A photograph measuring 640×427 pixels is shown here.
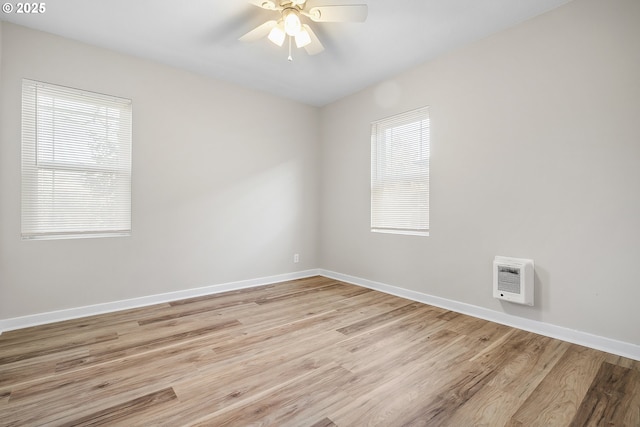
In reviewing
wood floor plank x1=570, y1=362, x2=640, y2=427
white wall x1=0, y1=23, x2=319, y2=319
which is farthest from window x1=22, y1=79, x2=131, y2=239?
wood floor plank x1=570, y1=362, x2=640, y2=427

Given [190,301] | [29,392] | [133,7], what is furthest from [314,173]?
[29,392]

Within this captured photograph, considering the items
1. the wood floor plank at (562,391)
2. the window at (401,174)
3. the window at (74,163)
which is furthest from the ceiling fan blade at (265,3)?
the wood floor plank at (562,391)

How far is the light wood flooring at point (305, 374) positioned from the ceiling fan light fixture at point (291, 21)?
2.52 m

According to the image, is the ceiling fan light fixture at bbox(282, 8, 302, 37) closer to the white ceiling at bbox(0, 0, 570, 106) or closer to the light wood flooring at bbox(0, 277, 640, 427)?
the white ceiling at bbox(0, 0, 570, 106)

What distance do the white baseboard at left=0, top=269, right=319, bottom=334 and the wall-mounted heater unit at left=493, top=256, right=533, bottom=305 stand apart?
2790 millimetres

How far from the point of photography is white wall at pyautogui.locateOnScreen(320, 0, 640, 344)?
2084mm

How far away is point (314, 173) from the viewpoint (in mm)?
4672

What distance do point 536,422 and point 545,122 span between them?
2.26 m

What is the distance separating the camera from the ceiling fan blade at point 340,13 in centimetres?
204

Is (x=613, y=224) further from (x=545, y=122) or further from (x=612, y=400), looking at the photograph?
(x=612, y=400)

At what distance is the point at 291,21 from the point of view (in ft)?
7.20

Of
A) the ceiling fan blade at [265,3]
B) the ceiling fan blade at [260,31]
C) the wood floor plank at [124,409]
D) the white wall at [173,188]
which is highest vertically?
the ceiling fan blade at [265,3]

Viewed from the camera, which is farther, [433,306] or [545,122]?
[433,306]

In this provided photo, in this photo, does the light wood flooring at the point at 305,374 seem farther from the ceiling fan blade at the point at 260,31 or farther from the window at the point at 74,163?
the ceiling fan blade at the point at 260,31
